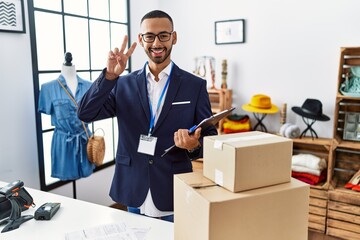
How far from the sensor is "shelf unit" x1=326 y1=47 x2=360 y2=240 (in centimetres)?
279

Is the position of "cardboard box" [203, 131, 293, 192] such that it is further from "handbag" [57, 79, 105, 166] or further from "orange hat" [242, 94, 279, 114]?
"orange hat" [242, 94, 279, 114]

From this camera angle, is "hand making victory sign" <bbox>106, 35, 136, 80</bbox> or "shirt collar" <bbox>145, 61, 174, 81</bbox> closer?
"hand making victory sign" <bbox>106, 35, 136, 80</bbox>

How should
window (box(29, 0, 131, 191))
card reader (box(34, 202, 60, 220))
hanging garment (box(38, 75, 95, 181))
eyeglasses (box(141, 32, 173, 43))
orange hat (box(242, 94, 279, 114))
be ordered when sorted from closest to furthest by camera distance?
card reader (box(34, 202, 60, 220))
eyeglasses (box(141, 32, 173, 43))
hanging garment (box(38, 75, 95, 181))
window (box(29, 0, 131, 191))
orange hat (box(242, 94, 279, 114))

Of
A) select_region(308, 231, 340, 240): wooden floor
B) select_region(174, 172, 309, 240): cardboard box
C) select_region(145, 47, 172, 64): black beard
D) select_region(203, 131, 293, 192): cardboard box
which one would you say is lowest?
select_region(308, 231, 340, 240): wooden floor

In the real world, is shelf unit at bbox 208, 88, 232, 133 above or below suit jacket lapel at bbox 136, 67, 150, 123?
below

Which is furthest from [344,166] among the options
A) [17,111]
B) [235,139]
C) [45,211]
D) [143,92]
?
[17,111]

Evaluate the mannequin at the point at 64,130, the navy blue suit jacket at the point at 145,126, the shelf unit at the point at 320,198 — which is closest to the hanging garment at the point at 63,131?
the mannequin at the point at 64,130

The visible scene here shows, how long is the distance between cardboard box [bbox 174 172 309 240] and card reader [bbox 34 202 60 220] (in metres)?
0.67

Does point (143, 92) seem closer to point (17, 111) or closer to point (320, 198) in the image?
point (17, 111)

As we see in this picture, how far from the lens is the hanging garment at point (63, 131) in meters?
2.45

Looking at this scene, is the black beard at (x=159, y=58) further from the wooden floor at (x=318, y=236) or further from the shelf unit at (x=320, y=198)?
the wooden floor at (x=318, y=236)

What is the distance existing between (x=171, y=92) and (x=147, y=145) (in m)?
0.29

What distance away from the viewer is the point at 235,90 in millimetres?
3598

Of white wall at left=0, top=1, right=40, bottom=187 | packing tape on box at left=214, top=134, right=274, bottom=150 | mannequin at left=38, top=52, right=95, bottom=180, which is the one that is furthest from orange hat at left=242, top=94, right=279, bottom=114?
packing tape on box at left=214, top=134, right=274, bottom=150
